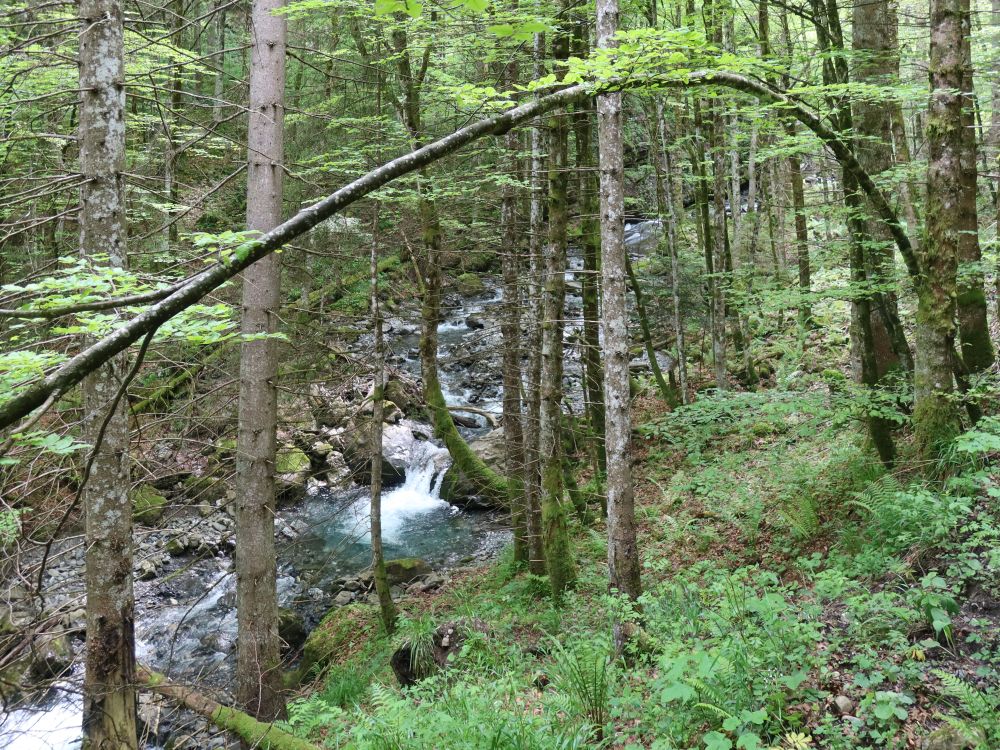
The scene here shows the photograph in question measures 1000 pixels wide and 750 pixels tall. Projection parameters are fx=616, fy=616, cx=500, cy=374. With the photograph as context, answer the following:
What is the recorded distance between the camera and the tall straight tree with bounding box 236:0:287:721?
608 cm

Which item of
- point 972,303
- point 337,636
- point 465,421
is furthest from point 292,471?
point 972,303

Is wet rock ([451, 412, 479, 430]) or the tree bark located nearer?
the tree bark

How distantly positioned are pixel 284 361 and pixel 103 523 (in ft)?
20.2

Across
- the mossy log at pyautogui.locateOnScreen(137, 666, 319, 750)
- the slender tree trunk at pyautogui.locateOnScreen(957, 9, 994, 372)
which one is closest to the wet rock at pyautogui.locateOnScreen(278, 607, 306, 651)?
the mossy log at pyautogui.locateOnScreen(137, 666, 319, 750)

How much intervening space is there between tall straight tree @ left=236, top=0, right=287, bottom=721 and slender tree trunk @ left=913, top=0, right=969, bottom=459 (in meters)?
5.99

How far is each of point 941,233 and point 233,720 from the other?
7.77 metres

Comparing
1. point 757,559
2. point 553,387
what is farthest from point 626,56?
point 757,559

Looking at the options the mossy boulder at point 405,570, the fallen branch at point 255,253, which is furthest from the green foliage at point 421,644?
the fallen branch at point 255,253

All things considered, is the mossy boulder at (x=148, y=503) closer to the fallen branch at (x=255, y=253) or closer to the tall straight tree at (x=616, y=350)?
the tall straight tree at (x=616, y=350)

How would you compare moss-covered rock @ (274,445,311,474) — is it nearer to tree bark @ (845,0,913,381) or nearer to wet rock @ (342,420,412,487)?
wet rock @ (342,420,412,487)

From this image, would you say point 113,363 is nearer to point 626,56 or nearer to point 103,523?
point 103,523

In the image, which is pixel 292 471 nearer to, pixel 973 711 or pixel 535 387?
pixel 535 387

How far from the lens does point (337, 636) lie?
9266mm

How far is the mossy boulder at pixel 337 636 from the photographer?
29.0 ft
